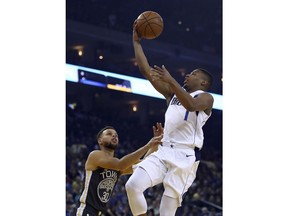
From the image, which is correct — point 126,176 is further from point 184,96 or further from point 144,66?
point 184,96

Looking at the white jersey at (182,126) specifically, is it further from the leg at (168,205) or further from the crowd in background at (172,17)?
the crowd in background at (172,17)

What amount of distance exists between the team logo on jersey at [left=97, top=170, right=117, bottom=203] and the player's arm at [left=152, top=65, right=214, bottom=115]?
50.0 inches

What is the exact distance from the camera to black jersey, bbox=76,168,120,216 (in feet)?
23.3

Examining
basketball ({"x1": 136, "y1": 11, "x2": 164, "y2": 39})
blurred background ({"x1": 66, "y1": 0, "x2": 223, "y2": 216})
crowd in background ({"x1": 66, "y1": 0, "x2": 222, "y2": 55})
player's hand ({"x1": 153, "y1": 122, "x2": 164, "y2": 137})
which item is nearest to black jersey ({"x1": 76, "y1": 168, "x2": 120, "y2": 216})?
player's hand ({"x1": 153, "y1": 122, "x2": 164, "y2": 137})

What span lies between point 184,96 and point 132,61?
62.2 feet

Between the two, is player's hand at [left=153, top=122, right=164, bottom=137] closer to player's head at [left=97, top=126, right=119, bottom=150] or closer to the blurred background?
player's head at [left=97, top=126, right=119, bottom=150]

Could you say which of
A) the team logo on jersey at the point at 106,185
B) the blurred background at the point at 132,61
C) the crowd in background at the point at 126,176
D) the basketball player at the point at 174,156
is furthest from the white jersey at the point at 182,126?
the blurred background at the point at 132,61

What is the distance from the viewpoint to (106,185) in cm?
717
